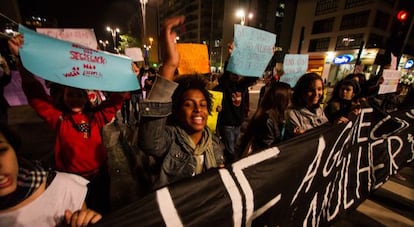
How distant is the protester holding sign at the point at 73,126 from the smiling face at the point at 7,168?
2.97 feet

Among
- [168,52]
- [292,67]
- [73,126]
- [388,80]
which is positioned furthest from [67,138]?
[388,80]

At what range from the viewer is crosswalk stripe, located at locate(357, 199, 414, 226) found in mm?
2625

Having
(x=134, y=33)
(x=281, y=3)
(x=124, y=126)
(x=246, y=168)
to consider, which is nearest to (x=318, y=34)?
(x=281, y=3)

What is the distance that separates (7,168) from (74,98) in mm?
1098

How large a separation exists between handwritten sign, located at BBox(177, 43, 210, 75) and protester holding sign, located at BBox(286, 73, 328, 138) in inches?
52.3

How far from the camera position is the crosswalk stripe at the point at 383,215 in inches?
103

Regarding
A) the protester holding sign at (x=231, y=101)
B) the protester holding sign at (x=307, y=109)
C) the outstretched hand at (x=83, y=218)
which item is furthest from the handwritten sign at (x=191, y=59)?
the outstretched hand at (x=83, y=218)

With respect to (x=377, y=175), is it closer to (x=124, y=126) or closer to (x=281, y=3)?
(x=124, y=126)

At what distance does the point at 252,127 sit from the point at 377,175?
1798 millimetres

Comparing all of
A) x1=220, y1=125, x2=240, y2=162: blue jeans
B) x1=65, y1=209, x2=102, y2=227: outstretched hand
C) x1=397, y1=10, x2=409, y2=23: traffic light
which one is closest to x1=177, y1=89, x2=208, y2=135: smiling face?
x1=65, y1=209, x2=102, y2=227: outstretched hand

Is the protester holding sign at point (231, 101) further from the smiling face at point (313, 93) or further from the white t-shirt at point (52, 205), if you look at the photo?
the white t-shirt at point (52, 205)

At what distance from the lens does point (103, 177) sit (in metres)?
2.13

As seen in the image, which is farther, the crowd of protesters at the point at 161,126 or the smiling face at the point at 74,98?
the smiling face at the point at 74,98

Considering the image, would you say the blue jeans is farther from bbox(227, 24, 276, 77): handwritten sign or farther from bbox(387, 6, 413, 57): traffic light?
bbox(387, 6, 413, 57): traffic light
